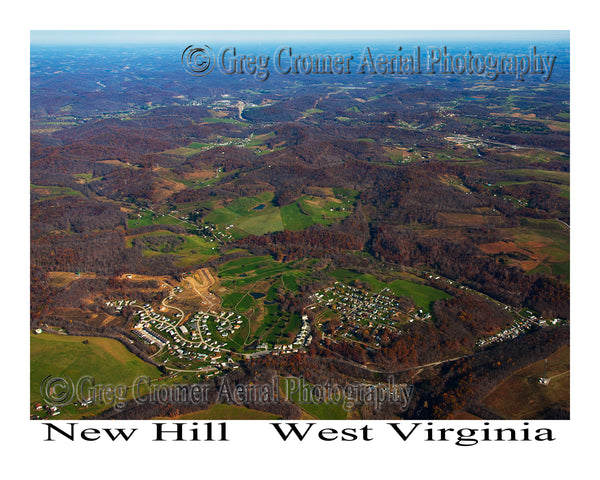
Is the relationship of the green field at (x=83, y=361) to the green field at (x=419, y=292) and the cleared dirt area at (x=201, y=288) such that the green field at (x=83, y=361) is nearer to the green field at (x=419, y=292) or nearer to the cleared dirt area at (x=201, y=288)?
the cleared dirt area at (x=201, y=288)

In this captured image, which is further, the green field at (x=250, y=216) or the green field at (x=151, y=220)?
the green field at (x=151, y=220)

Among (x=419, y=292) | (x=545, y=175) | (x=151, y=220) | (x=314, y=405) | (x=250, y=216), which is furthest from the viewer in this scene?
(x=545, y=175)

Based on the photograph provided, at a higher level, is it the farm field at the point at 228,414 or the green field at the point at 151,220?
the green field at the point at 151,220

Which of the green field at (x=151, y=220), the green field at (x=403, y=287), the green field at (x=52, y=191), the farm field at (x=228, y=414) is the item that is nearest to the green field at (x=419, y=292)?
the green field at (x=403, y=287)

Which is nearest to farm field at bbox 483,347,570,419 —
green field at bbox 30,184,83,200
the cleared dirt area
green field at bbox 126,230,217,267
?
the cleared dirt area

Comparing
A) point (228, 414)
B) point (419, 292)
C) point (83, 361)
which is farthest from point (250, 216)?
point (228, 414)

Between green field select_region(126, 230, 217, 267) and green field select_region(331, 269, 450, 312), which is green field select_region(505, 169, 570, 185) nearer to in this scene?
green field select_region(331, 269, 450, 312)

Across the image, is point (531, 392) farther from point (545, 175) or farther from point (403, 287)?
point (545, 175)
